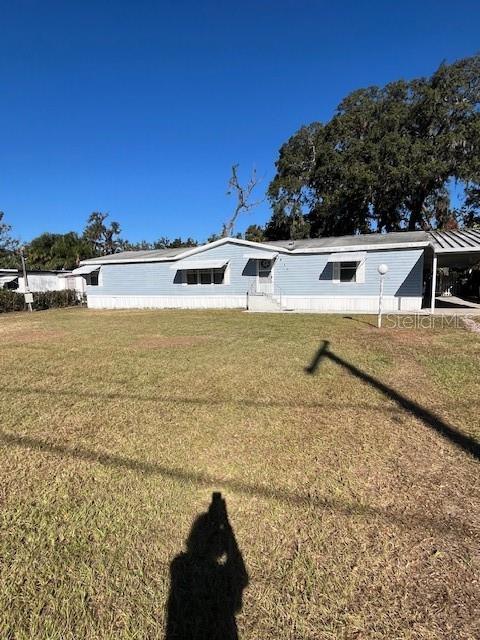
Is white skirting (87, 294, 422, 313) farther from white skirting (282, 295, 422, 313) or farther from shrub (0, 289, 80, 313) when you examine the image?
shrub (0, 289, 80, 313)

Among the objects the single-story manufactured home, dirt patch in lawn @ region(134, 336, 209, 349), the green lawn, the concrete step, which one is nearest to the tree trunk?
the single-story manufactured home

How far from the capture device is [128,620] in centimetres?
175

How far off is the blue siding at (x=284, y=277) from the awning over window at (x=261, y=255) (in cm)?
45

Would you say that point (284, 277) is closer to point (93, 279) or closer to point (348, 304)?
point (348, 304)

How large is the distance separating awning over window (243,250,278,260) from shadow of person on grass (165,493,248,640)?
15.3 m

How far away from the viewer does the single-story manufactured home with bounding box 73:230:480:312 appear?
15125mm

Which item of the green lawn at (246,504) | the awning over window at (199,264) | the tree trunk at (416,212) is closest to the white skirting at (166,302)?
the awning over window at (199,264)

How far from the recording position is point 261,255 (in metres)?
17.3

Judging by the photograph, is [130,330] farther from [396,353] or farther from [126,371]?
[396,353]

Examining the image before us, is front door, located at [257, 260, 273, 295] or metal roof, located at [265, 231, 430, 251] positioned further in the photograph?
front door, located at [257, 260, 273, 295]

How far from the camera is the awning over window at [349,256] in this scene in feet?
51.3

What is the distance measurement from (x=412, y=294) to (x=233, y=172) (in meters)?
22.0

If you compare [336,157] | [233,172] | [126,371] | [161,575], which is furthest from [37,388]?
[233,172]

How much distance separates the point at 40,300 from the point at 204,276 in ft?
35.4
